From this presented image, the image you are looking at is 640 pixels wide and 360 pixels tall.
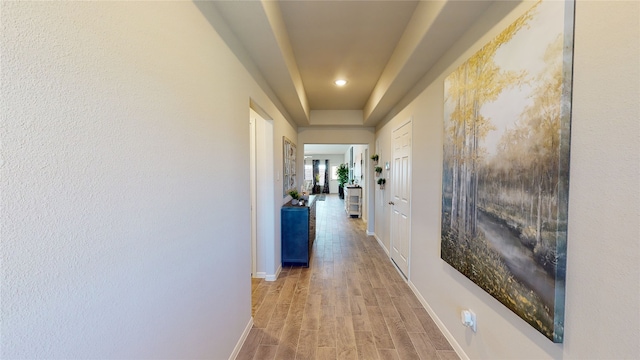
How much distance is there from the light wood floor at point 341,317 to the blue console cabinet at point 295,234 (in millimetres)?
160

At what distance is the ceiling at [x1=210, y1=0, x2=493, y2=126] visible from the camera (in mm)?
1483

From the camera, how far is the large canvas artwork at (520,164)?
98 centimetres

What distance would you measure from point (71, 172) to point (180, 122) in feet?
1.69

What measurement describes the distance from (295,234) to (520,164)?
105 inches

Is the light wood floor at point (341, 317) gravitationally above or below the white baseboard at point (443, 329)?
below

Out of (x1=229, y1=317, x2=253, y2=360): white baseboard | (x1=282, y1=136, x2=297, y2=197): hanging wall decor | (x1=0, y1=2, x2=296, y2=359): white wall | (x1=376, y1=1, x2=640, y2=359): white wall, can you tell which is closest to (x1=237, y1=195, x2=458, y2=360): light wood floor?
(x1=229, y1=317, x2=253, y2=360): white baseboard

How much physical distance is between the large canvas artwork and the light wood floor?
0.82m

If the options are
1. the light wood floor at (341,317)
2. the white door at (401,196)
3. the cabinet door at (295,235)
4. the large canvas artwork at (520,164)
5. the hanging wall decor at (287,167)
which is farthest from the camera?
the hanging wall decor at (287,167)

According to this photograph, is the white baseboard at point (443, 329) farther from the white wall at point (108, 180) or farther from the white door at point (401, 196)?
the white wall at point (108, 180)

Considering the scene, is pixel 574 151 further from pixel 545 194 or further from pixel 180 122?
pixel 180 122

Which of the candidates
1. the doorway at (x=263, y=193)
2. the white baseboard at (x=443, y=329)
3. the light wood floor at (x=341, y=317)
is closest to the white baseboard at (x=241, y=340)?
the light wood floor at (x=341, y=317)

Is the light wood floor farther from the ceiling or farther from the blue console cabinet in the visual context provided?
the ceiling

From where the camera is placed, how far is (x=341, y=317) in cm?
219

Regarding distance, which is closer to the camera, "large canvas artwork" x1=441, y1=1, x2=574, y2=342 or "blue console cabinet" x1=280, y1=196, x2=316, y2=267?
"large canvas artwork" x1=441, y1=1, x2=574, y2=342
